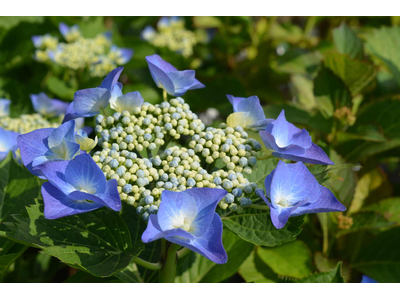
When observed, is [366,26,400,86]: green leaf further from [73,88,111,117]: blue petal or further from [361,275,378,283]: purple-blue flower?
[73,88,111,117]: blue petal

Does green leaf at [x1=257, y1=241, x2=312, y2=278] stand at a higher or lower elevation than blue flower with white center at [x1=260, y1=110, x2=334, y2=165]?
lower

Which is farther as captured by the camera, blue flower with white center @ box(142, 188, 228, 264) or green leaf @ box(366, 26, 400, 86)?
green leaf @ box(366, 26, 400, 86)

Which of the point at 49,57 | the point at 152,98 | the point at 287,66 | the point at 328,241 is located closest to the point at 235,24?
the point at 287,66

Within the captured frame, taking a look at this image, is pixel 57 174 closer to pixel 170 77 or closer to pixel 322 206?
pixel 170 77

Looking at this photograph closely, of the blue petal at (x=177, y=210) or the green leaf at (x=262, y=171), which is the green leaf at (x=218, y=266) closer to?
the green leaf at (x=262, y=171)

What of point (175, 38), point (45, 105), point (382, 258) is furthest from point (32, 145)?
point (175, 38)

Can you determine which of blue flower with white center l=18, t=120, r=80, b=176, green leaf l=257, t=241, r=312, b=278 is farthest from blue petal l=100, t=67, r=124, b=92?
green leaf l=257, t=241, r=312, b=278

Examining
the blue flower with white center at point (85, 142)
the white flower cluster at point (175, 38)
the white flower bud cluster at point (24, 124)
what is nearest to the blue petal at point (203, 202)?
the blue flower with white center at point (85, 142)

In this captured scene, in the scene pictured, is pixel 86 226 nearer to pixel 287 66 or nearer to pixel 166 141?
pixel 166 141
